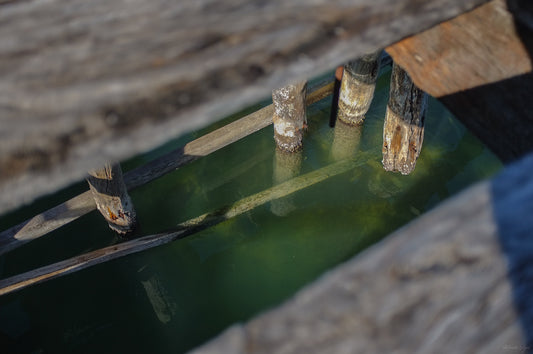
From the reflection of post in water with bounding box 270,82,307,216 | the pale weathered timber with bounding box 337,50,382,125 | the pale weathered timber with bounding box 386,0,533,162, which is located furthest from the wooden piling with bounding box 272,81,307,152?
the pale weathered timber with bounding box 386,0,533,162

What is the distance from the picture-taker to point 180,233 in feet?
13.3

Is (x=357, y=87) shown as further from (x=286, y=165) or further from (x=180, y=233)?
(x=180, y=233)

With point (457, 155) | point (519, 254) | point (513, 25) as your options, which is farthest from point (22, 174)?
point (457, 155)

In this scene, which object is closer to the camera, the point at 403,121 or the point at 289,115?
the point at 403,121

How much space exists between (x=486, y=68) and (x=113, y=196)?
3450mm

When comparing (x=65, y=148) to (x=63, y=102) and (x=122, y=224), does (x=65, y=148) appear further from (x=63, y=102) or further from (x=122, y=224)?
(x=122, y=224)

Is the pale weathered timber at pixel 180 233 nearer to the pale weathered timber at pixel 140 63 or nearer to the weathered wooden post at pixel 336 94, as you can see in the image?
the weathered wooden post at pixel 336 94

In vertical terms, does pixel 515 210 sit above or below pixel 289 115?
above

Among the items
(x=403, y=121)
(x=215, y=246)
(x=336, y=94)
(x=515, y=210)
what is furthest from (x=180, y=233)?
(x=515, y=210)

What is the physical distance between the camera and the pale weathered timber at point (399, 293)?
42 centimetres

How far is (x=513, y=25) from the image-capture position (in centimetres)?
58

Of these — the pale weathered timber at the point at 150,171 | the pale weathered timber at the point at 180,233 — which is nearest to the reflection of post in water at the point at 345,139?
the pale weathered timber at the point at 180,233

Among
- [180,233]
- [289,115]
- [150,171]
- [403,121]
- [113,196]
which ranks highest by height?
[113,196]

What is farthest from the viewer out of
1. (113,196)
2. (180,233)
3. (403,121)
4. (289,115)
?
(289,115)
